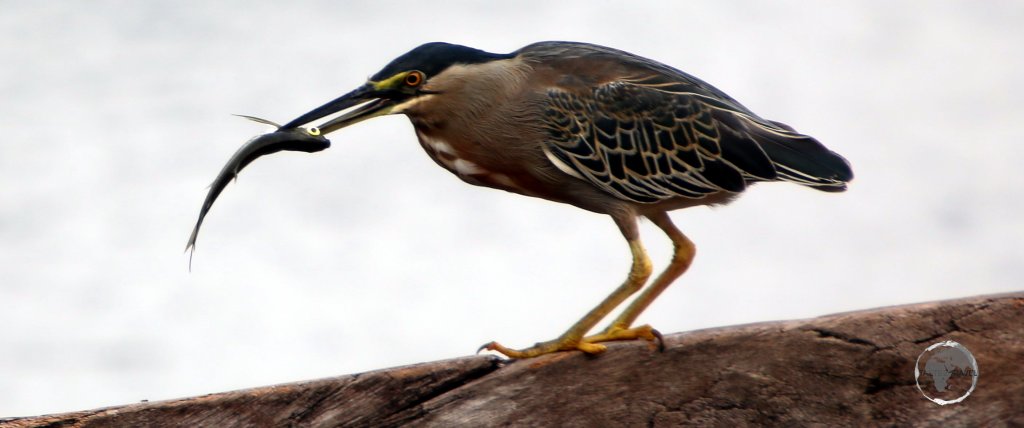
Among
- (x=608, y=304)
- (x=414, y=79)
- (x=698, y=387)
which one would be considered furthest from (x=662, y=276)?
(x=414, y=79)

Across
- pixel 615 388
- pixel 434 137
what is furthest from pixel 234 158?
pixel 615 388

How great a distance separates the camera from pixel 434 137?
4.33m

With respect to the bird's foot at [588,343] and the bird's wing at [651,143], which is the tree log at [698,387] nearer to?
the bird's foot at [588,343]

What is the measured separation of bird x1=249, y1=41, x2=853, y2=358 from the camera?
4188mm

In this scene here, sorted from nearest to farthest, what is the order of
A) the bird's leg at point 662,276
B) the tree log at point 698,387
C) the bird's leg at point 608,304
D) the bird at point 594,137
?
the tree log at point 698,387 → the bird's leg at point 608,304 → the bird's leg at point 662,276 → the bird at point 594,137

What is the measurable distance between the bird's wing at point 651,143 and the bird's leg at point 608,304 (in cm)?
14

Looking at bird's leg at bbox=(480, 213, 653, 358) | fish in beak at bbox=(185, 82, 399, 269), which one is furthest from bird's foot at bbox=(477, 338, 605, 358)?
fish in beak at bbox=(185, 82, 399, 269)

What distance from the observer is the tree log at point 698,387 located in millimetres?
3252

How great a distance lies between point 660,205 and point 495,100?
0.71 m

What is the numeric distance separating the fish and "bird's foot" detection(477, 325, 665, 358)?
910 mm

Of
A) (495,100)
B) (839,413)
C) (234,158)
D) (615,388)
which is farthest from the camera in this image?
(495,100)

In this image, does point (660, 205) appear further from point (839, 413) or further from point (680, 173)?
point (839, 413)

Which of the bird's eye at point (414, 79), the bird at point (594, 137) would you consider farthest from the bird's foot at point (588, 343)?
the bird's eye at point (414, 79)

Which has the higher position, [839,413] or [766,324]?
[766,324]
